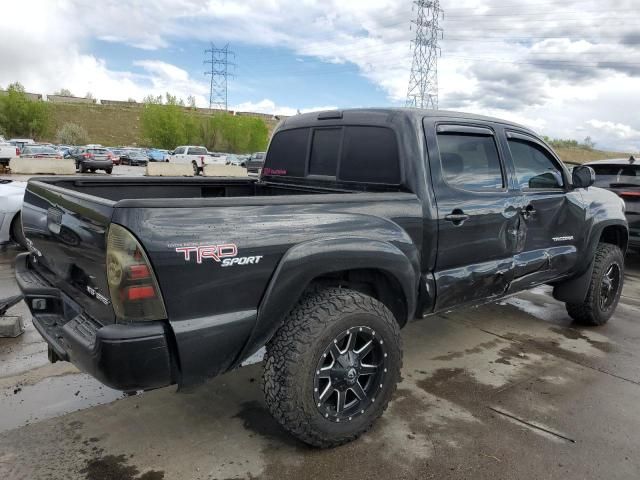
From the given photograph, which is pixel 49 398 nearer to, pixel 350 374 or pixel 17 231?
pixel 350 374

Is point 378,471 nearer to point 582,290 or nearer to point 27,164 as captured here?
point 582,290

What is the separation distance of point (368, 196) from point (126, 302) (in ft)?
4.63

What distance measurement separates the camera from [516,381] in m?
3.78

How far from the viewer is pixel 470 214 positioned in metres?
3.39

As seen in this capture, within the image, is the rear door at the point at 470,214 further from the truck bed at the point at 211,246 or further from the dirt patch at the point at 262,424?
the dirt patch at the point at 262,424

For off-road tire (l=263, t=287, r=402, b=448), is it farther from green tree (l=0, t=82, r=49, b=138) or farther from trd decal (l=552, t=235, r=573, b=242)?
green tree (l=0, t=82, r=49, b=138)

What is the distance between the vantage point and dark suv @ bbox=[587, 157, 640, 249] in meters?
7.58

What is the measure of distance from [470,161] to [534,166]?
91 cm

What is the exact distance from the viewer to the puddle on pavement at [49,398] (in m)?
3.10

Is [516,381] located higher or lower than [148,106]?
lower

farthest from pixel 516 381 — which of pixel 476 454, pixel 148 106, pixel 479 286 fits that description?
pixel 148 106

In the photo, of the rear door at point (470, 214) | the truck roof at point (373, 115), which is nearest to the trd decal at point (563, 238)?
the rear door at point (470, 214)

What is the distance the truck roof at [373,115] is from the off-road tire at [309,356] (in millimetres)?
1241

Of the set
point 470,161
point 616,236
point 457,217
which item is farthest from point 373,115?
point 616,236
